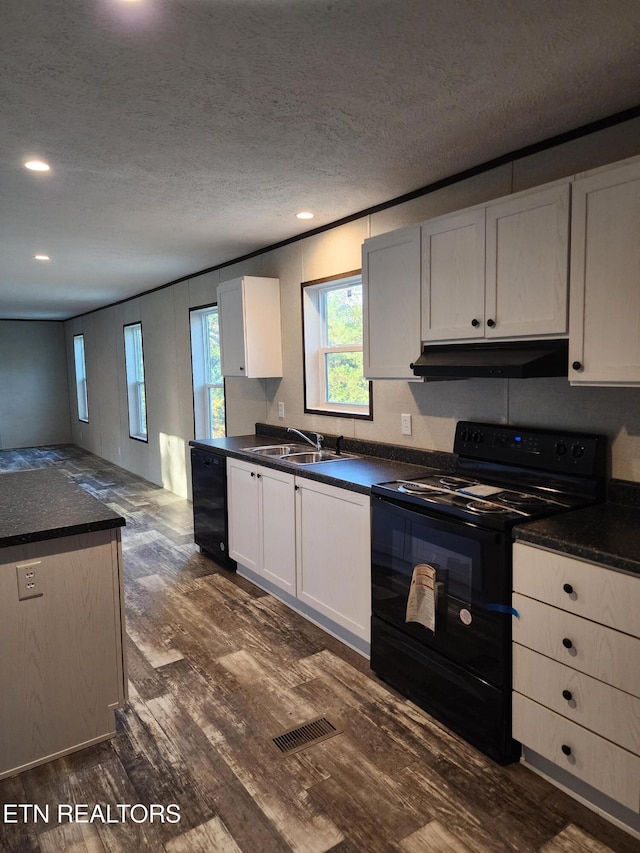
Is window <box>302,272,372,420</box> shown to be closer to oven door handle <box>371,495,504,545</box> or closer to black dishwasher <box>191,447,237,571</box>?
black dishwasher <box>191,447,237,571</box>

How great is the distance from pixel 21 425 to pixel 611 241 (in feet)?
34.9

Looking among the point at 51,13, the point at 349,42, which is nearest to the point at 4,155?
the point at 51,13

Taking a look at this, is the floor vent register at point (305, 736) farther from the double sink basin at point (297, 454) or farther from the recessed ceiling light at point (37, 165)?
the recessed ceiling light at point (37, 165)

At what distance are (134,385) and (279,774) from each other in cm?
648

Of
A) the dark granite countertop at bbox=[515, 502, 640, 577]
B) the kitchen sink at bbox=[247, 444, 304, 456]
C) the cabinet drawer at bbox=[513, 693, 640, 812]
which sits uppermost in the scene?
the kitchen sink at bbox=[247, 444, 304, 456]

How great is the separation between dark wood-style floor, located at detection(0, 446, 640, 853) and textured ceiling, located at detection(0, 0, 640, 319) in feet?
7.82

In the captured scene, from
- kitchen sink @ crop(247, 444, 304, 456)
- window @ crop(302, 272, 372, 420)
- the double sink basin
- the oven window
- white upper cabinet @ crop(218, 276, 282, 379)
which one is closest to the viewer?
the oven window

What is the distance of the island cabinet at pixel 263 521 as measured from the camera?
3.27 metres

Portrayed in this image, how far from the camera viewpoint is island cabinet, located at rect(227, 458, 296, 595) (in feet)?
10.7

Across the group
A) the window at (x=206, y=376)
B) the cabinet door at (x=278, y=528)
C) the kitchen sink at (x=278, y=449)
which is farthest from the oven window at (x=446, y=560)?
the window at (x=206, y=376)

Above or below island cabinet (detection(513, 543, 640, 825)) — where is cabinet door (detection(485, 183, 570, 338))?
above

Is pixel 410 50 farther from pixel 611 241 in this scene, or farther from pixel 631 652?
pixel 631 652

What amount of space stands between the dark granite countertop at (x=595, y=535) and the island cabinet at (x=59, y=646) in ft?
5.10

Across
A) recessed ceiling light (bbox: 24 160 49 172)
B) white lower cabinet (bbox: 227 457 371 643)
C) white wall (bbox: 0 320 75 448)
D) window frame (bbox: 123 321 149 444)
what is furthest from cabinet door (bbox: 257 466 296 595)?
white wall (bbox: 0 320 75 448)
